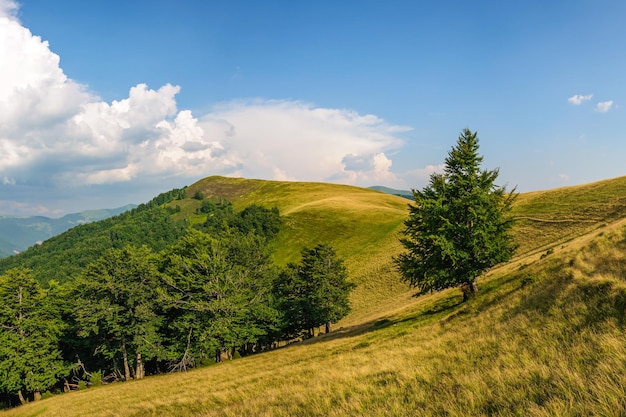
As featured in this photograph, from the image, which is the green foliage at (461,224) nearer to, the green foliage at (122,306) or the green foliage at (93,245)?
the green foliage at (122,306)

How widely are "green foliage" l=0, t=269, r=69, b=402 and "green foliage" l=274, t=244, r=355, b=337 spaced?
3222cm

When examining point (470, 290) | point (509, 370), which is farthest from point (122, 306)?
point (509, 370)

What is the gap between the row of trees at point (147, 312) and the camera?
4088 centimetres

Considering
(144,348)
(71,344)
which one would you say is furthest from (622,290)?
(71,344)

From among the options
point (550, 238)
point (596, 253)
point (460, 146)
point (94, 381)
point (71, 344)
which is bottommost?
point (94, 381)

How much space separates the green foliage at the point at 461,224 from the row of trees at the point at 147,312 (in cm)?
2283

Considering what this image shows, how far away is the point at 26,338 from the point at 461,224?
54.9 m

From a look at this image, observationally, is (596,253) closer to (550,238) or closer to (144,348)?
(550,238)

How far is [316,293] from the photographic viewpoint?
155ft

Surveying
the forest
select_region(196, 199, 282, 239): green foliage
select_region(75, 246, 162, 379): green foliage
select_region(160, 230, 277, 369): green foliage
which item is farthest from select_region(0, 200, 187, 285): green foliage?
select_region(160, 230, 277, 369): green foliage

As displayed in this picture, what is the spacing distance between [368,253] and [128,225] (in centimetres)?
15337

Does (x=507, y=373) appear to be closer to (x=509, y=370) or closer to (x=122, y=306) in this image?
(x=509, y=370)

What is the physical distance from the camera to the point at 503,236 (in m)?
27.7

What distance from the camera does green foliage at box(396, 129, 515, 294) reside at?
26.5 metres
